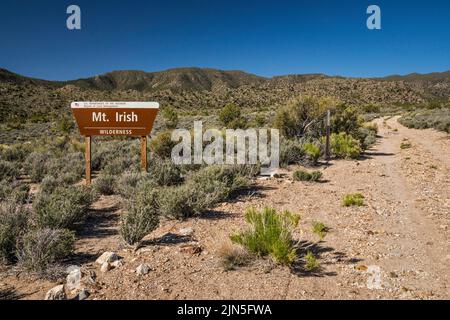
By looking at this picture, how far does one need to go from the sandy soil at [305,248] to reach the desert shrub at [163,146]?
17.3 ft

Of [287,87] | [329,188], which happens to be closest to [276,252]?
[329,188]

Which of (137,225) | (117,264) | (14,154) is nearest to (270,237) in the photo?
(117,264)

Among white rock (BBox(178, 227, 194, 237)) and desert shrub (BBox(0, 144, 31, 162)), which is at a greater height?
desert shrub (BBox(0, 144, 31, 162))

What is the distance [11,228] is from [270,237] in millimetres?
→ 3557

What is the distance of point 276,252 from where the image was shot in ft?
14.7

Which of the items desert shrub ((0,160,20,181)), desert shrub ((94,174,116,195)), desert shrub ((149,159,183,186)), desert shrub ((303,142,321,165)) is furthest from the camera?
desert shrub ((303,142,321,165))

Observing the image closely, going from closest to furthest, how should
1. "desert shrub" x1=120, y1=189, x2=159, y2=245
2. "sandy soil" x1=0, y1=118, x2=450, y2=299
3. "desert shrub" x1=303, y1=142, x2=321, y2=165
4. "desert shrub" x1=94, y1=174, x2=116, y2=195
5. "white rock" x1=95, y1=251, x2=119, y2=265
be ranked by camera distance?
"sandy soil" x1=0, y1=118, x2=450, y2=299 → "white rock" x1=95, y1=251, x2=119, y2=265 → "desert shrub" x1=120, y1=189, x2=159, y2=245 → "desert shrub" x1=94, y1=174, x2=116, y2=195 → "desert shrub" x1=303, y1=142, x2=321, y2=165

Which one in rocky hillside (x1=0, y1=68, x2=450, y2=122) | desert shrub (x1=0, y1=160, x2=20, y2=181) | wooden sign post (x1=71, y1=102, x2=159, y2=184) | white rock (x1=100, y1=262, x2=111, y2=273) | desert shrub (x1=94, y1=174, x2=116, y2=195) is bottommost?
white rock (x1=100, y1=262, x2=111, y2=273)

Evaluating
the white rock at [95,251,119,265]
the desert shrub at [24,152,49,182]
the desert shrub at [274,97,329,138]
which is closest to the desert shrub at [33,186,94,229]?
the white rock at [95,251,119,265]

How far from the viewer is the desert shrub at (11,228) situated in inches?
190

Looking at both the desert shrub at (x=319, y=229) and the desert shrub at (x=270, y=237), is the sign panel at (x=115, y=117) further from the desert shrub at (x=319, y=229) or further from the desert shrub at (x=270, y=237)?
the desert shrub at (x=270, y=237)

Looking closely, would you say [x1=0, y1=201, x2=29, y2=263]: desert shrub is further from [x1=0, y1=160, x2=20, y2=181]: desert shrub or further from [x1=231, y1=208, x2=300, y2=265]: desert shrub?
[x1=0, y1=160, x2=20, y2=181]: desert shrub

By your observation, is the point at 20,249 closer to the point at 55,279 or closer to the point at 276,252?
the point at 55,279

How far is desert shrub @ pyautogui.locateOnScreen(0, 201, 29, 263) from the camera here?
4.83m
